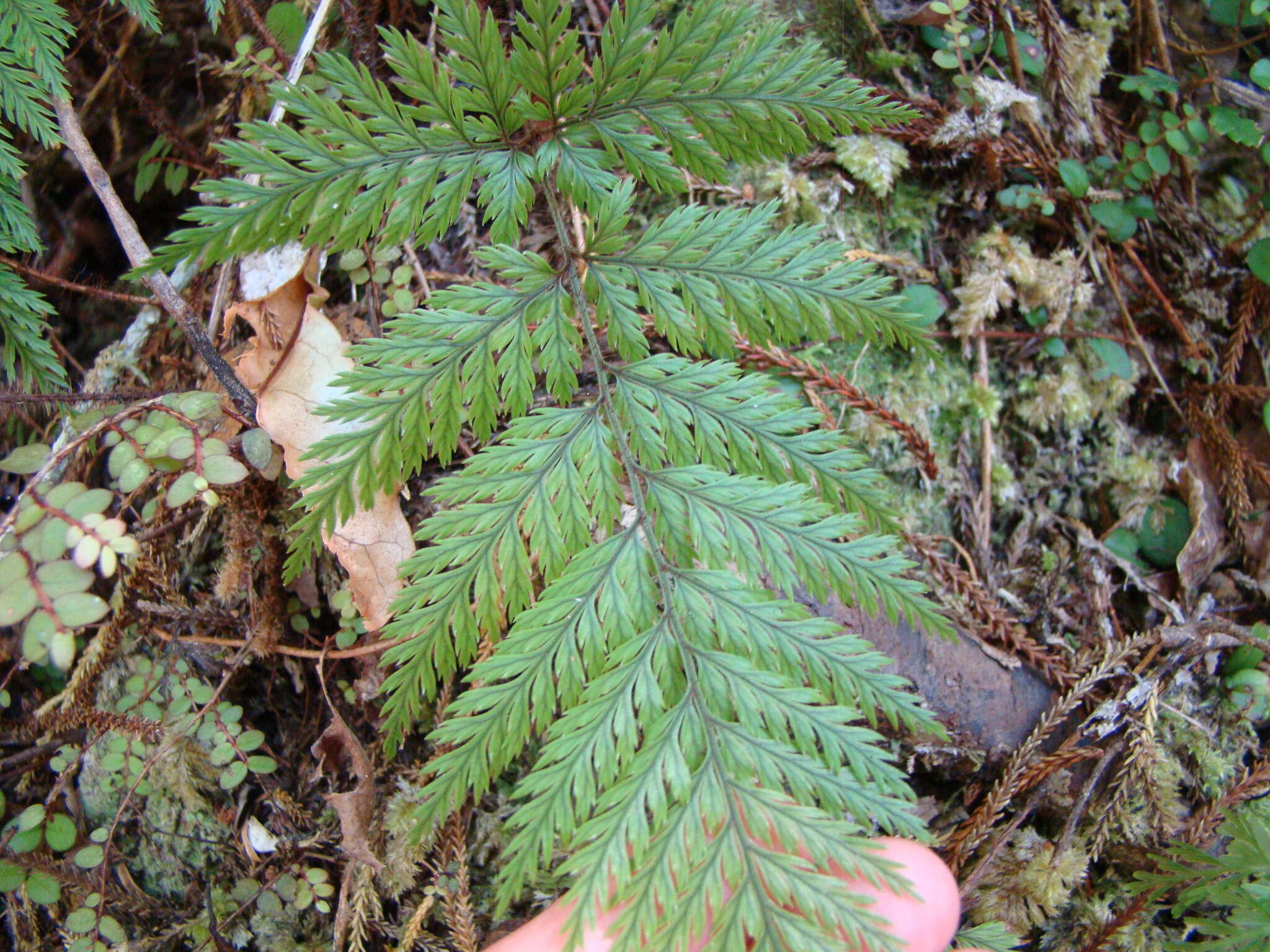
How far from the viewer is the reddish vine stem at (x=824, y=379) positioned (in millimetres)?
2496

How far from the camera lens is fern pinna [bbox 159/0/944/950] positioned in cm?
164

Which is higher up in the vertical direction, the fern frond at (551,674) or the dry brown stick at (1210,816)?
the fern frond at (551,674)

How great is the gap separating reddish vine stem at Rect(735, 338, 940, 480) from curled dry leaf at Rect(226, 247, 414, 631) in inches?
47.6

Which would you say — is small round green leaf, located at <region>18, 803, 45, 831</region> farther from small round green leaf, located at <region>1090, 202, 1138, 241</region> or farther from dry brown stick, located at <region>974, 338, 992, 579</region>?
small round green leaf, located at <region>1090, 202, 1138, 241</region>

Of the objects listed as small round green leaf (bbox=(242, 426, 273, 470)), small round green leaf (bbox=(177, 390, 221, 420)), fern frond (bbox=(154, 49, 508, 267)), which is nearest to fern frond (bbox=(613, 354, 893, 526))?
fern frond (bbox=(154, 49, 508, 267))

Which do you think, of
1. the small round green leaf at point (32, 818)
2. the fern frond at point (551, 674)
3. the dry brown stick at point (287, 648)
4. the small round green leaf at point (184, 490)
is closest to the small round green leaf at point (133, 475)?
the small round green leaf at point (184, 490)

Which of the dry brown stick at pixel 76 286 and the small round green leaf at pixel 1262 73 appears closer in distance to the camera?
the dry brown stick at pixel 76 286

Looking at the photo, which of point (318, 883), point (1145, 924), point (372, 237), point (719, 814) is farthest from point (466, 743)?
point (1145, 924)

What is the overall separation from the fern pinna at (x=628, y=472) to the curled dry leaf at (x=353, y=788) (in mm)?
615

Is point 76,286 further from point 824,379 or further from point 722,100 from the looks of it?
point 824,379

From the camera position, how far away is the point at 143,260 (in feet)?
7.21

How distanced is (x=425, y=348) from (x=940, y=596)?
1714mm

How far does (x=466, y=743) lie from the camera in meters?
1.72

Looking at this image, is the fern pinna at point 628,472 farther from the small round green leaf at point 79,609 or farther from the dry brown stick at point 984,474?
the dry brown stick at point 984,474
